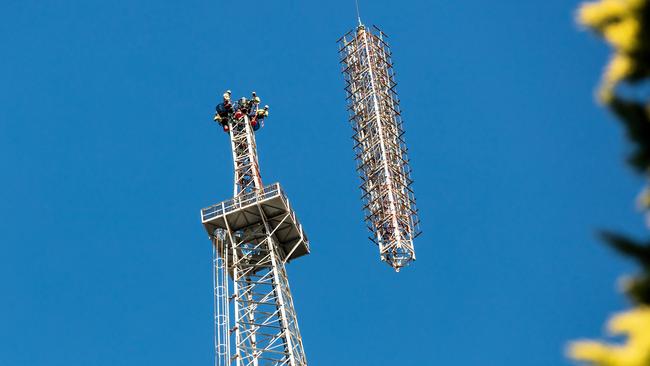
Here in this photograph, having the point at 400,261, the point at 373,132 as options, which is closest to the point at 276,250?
the point at 400,261

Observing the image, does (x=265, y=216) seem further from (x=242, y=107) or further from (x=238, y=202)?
(x=242, y=107)

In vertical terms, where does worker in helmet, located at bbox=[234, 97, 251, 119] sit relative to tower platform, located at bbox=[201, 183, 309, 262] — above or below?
above

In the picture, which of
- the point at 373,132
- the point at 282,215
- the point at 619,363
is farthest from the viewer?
the point at 373,132

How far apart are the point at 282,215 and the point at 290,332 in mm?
6436

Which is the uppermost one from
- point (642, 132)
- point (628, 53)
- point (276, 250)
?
point (276, 250)

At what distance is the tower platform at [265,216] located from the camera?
58312mm

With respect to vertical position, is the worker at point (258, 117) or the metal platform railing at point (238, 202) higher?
the worker at point (258, 117)

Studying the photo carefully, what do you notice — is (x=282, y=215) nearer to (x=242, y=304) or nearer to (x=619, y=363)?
(x=242, y=304)

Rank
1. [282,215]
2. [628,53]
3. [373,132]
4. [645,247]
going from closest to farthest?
1. [645,247]
2. [628,53]
3. [282,215]
4. [373,132]

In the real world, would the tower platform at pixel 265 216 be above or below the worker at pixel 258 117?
below

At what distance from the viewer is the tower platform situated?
58.3 metres

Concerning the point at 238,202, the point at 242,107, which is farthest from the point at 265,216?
the point at 242,107

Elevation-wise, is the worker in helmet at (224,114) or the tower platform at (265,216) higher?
the worker in helmet at (224,114)

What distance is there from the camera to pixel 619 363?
1152 centimetres
